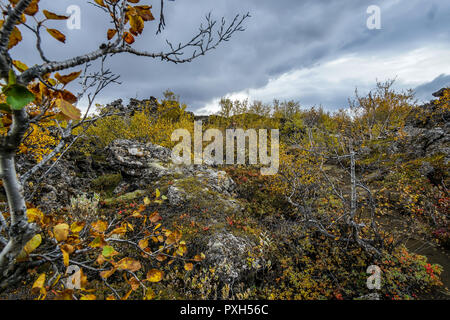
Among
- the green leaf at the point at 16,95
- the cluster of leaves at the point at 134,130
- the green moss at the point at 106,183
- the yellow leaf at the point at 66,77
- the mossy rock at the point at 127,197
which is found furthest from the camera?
the cluster of leaves at the point at 134,130

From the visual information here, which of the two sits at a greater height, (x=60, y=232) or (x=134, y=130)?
(x=134, y=130)

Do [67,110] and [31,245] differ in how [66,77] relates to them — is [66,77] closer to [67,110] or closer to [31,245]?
[67,110]

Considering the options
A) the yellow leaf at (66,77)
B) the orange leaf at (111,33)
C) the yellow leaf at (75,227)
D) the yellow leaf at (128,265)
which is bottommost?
the yellow leaf at (128,265)

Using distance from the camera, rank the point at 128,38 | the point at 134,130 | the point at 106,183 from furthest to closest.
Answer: the point at 134,130 < the point at 106,183 < the point at 128,38

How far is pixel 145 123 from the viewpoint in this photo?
32.0 ft

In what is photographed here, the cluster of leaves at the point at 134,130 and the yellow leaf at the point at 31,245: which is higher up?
the cluster of leaves at the point at 134,130

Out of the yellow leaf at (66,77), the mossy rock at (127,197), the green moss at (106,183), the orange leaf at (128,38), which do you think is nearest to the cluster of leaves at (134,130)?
the green moss at (106,183)

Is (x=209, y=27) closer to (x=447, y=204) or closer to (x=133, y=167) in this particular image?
(x=133, y=167)

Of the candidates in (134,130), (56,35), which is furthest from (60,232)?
(134,130)

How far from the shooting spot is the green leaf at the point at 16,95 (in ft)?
1.71

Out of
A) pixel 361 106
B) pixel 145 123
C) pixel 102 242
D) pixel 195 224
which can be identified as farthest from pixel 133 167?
pixel 361 106

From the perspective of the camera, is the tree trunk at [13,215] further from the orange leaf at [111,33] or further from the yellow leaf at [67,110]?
the orange leaf at [111,33]

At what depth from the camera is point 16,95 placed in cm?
53

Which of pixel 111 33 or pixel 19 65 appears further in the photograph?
pixel 111 33
